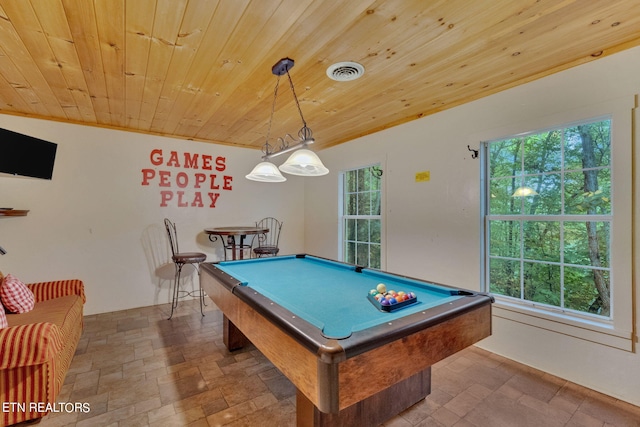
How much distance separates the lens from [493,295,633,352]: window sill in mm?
1975

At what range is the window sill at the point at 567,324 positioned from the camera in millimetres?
1975

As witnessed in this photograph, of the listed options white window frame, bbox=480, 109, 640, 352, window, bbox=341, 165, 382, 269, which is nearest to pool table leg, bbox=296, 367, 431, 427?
white window frame, bbox=480, 109, 640, 352

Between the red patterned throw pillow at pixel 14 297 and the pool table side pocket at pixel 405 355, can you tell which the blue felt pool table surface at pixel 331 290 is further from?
the red patterned throw pillow at pixel 14 297

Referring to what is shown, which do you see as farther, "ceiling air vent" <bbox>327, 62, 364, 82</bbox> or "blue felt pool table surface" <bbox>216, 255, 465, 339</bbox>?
"ceiling air vent" <bbox>327, 62, 364, 82</bbox>

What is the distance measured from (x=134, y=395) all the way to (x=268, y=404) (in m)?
0.96

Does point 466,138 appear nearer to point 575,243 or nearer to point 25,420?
point 575,243

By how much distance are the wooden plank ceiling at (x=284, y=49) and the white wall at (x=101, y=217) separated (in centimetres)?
66

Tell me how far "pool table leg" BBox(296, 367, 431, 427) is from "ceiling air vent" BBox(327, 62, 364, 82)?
2181mm

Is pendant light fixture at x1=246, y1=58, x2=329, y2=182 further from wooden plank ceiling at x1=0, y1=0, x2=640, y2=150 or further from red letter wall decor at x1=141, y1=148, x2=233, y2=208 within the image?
red letter wall decor at x1=141, y1=148, x2=233, y2=208

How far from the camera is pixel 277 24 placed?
1694 millimetres

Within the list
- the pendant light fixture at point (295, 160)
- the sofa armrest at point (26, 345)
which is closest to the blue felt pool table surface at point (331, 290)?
the pendant light fixture at point (295, 160)

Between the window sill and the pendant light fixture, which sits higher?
the pendant light fixture

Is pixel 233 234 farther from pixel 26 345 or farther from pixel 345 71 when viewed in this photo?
pixel 345 71

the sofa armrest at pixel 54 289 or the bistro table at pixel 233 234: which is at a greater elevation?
the bistro table at pixel 233 234
